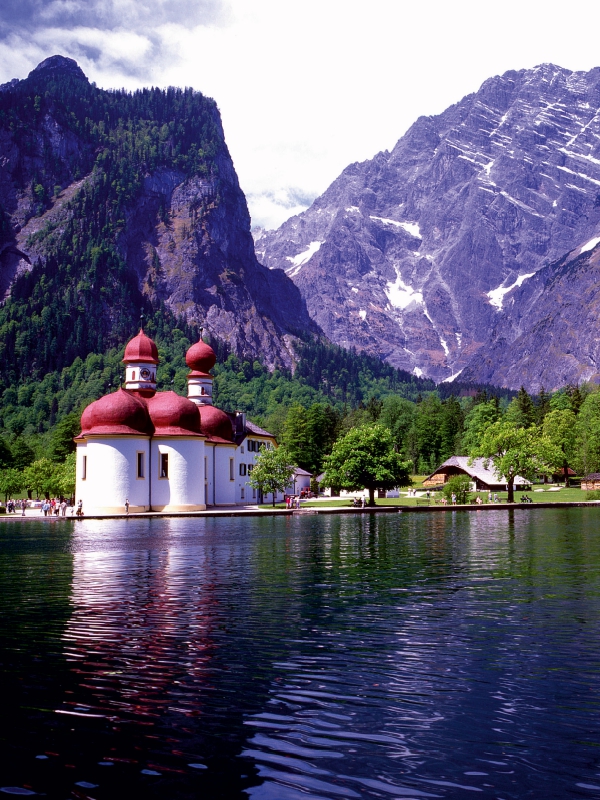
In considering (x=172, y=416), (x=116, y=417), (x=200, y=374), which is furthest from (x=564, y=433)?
(x=116, y=417)

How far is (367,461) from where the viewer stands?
274 ft

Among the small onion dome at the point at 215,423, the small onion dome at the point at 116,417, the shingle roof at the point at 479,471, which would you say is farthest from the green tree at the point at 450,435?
the small onion dome at the point at 116,417

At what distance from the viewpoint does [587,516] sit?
A: 67.7 metres

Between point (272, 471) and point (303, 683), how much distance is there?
78.9 metres

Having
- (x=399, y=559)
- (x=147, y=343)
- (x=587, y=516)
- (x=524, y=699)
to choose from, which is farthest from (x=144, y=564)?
(x=147, y=343)

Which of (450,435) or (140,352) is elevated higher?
(140,352)

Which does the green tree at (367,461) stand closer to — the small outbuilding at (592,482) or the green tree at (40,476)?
the green tree at (40,476)

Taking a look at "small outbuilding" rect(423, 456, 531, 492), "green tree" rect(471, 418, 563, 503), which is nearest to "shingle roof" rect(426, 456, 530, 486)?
"small outbuilding" rect(423, 456, 531, 492)

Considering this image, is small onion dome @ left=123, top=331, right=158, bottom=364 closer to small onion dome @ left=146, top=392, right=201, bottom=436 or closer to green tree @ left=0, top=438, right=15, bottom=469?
small onion dome @ left=146, top=392, right=201, bottom=436

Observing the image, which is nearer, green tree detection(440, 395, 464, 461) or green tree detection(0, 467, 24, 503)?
green tree detection(0, 467, 24, 503)

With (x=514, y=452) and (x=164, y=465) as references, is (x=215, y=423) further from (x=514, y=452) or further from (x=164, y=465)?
(x=514, y=452)

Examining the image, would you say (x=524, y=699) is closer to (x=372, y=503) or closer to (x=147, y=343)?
(x=372, y=503)

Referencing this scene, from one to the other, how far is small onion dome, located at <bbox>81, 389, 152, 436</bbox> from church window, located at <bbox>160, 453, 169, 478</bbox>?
9.00 ft

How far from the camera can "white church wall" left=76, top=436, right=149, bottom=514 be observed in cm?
8212
